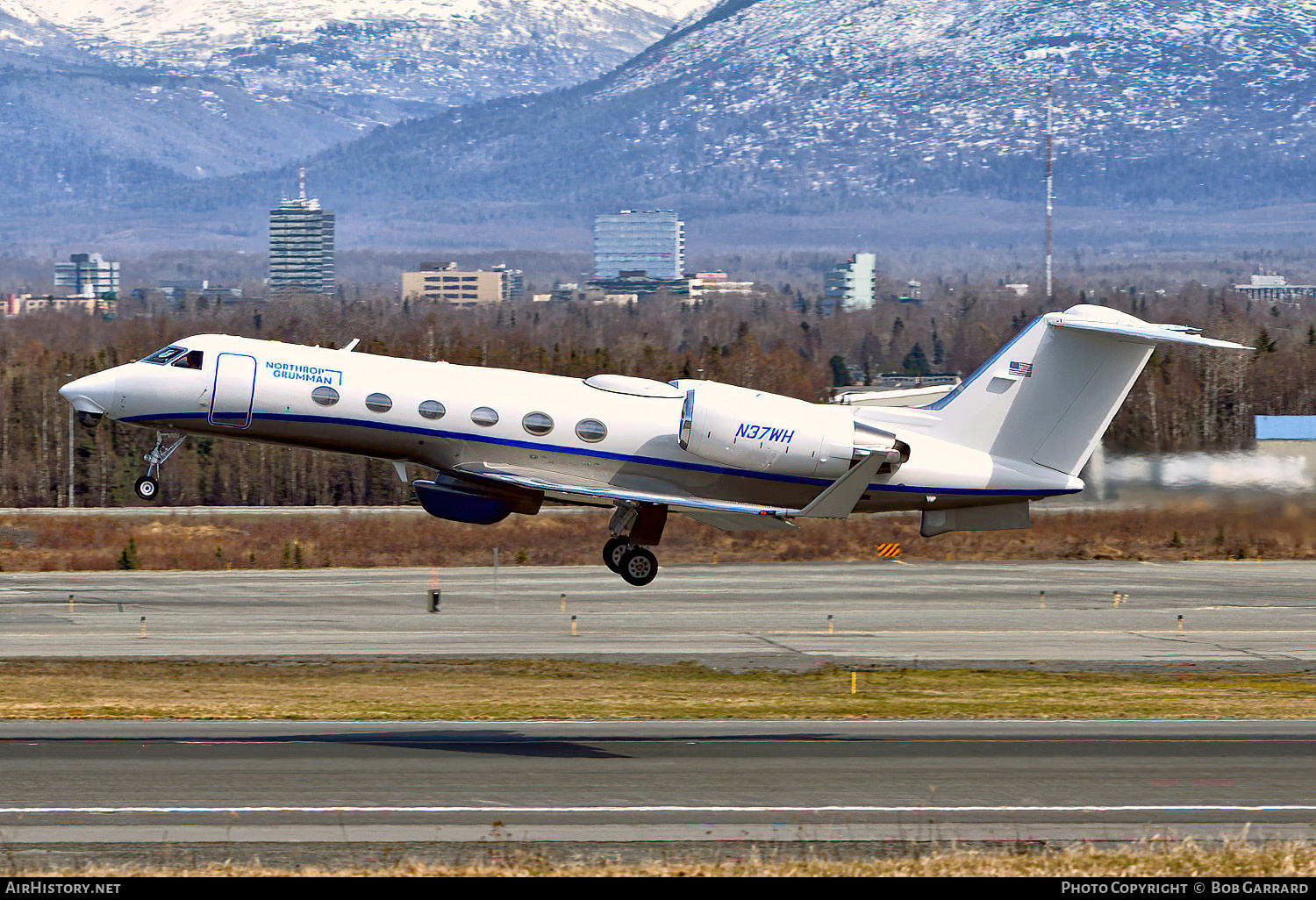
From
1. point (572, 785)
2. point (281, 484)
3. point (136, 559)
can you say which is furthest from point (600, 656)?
point (281, 484)

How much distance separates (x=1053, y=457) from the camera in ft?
105

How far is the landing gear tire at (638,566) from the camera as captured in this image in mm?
30641

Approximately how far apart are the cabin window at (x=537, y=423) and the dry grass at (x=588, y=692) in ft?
46.4

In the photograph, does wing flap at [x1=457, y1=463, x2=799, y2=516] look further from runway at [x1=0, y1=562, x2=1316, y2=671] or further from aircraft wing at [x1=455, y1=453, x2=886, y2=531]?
runway at [x1=0, y1=562, x2=1316, y2=671]

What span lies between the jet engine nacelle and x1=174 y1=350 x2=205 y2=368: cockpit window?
961 centimetres

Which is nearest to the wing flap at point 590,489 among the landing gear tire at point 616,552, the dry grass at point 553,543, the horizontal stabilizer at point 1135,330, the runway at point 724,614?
the landing gear tire at point 616,552

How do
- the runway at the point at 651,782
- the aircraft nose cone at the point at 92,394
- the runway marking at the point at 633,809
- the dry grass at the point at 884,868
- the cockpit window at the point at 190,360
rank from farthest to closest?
the cockpit window at the point at 190,360
the aircraft nose cone at the point at 92,394
the runway marking at the point at 633,809
the runway at the point at 651,782
the dry grass at the point at 884,868

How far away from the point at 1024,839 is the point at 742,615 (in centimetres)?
3854

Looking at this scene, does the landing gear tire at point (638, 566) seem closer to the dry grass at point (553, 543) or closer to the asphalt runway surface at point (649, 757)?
the asphalt runway surface at point (649, 757)

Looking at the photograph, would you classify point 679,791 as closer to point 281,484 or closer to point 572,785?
point 572,785

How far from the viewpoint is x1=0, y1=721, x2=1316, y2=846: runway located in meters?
28.3

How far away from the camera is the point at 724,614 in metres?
66.4

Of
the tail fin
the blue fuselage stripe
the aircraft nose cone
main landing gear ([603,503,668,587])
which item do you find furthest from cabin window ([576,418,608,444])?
the aircraft nose cone

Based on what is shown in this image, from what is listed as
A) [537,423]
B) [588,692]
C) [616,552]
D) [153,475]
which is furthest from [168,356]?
[588,692]
